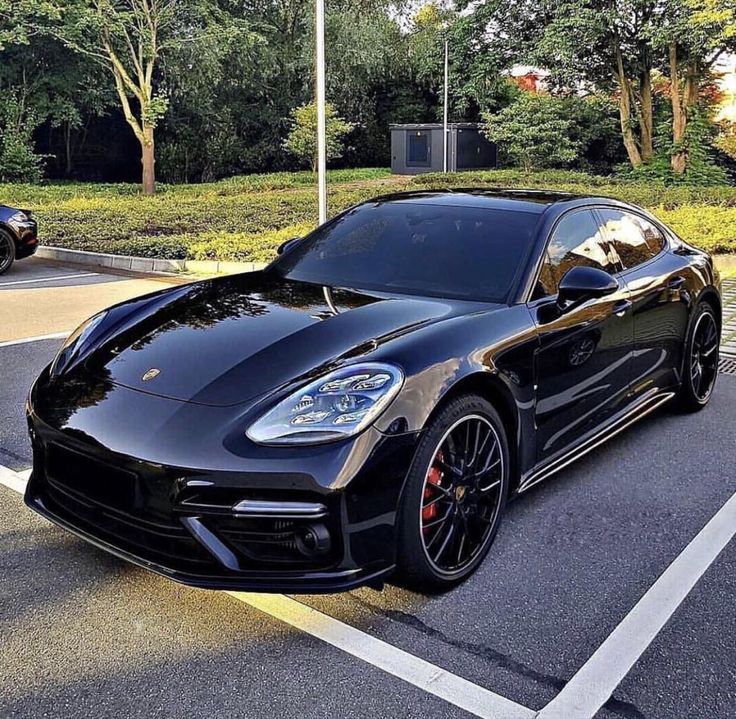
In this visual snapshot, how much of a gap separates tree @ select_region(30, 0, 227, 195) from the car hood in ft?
73.5

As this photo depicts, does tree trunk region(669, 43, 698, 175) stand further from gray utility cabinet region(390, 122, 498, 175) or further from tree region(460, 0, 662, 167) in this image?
gray utility cabinet region(390, 122, 498, 175)

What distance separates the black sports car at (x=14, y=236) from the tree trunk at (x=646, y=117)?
24.5m

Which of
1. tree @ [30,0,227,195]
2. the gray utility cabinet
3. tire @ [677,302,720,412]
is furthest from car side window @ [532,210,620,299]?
the gray utility cabinet

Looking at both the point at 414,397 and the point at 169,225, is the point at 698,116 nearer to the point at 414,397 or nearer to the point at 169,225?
the point at 169,225

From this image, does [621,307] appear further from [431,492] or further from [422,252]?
[431,492]

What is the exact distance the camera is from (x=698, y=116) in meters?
27.9

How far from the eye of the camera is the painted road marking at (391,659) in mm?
2312

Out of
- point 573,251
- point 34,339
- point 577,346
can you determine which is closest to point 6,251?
point 34,339

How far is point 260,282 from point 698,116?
27.8 meters

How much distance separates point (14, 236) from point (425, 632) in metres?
9.45

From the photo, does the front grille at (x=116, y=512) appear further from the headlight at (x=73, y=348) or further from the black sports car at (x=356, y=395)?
the headlight at (x=73, y=348)

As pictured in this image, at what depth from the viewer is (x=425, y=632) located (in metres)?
2.69

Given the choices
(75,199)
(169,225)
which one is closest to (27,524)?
(169,225)

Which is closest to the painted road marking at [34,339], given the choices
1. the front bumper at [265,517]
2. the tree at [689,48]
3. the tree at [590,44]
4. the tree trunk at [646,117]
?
the front bumper at [265,517]
